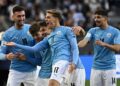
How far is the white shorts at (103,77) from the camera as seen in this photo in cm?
1038

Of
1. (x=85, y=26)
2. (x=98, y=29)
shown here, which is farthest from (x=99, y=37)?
(x=85, y=26)

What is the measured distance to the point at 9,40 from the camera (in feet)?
34.0

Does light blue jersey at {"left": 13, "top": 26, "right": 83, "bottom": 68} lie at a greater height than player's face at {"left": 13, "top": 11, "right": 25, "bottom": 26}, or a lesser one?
lesser

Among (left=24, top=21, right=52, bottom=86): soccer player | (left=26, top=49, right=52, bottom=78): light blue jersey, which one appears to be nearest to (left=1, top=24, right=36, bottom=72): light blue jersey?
(left=24, top=21, right=52, bottom=86): soccer player

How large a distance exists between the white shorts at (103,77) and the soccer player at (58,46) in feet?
4.11

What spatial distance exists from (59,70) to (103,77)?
60.4 inches

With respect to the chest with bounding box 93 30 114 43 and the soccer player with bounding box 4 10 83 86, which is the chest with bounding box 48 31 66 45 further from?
the chest with bounding box 93 30 114 43

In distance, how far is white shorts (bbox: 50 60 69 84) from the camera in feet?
30.2

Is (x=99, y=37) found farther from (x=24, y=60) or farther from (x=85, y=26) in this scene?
(x=85, y=26)

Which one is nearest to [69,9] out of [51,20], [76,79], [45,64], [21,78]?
[21,78]

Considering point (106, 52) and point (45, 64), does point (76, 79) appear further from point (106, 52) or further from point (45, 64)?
point (106, 52)

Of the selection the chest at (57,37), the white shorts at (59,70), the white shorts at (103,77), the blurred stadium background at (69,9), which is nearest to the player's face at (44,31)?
the chest at (57,37)

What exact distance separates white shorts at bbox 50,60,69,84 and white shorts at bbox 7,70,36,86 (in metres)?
1.30

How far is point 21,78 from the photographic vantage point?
410 inches
